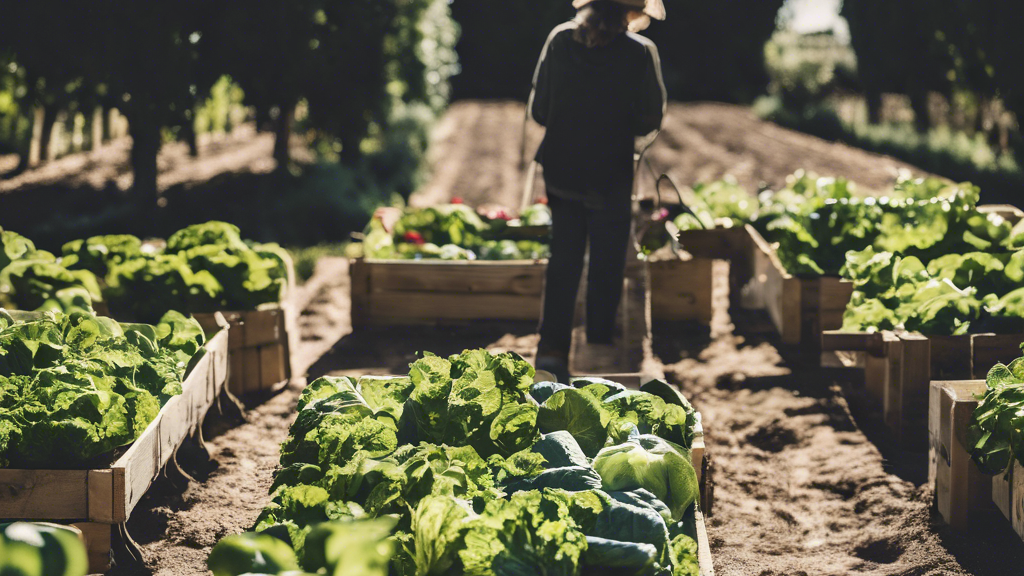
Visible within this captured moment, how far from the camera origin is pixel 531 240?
8.84 metres

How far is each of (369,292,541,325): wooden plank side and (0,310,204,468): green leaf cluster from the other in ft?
10.4

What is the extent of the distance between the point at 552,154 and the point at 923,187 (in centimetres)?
359

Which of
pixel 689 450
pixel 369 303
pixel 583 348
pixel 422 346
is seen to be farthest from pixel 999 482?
pixel 369 303

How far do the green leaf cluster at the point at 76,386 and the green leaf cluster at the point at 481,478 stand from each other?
830 mm

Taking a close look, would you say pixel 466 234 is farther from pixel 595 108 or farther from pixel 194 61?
pixel 194 61

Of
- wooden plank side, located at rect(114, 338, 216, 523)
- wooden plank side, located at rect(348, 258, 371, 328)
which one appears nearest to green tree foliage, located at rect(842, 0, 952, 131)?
wooden plank side, located at rect(348, 258, 371, 328)

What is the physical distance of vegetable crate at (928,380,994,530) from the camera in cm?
438

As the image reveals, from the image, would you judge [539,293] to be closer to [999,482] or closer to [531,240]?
[531,240]

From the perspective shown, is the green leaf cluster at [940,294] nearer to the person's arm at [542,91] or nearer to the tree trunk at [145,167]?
the person's arm at [542,91]

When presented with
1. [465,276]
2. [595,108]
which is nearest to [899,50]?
[465,276]

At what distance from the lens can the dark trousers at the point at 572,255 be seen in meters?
5.75

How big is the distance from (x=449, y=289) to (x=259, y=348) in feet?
5.92

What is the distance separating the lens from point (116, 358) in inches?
165

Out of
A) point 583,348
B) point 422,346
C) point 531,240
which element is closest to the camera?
point 583,348
